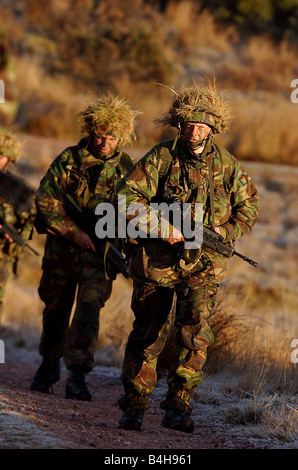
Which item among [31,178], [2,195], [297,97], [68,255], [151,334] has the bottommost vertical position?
[151,334]

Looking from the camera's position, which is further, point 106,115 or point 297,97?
A: point 297,97

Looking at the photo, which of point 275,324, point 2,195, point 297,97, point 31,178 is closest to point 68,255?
point 2,195

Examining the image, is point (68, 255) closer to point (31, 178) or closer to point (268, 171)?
point (31, 178)

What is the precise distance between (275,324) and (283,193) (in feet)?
14.5

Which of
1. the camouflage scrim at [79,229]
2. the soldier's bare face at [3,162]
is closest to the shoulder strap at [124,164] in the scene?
the camouflage scrim at [79,229]

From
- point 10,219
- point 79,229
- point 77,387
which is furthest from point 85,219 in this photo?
point 10,219

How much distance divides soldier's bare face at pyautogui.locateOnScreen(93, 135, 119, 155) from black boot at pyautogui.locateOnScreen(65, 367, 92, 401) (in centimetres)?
165

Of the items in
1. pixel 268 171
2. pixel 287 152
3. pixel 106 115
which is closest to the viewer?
pixel 106 115

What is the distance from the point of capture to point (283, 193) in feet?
46.1

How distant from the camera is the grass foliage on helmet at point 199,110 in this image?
495 centimetres

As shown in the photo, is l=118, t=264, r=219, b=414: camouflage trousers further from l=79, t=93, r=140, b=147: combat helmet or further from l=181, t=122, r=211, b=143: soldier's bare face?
l=79, t=93, r=140, b=147: combat helmet

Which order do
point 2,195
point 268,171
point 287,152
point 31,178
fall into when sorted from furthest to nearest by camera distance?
point 287,152 < point 268,171 < point 31,178 < point 2,195

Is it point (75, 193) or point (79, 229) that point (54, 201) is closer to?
point (75, 193)

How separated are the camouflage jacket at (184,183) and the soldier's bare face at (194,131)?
3.6 inches
